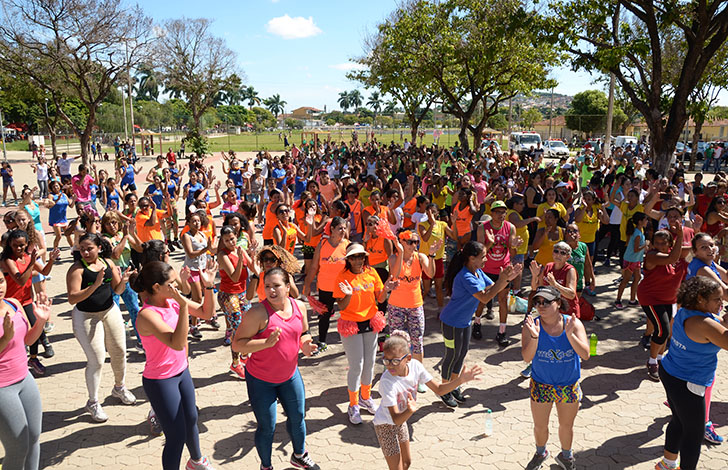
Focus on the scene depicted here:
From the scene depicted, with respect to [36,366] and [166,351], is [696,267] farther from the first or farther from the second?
[36,366]

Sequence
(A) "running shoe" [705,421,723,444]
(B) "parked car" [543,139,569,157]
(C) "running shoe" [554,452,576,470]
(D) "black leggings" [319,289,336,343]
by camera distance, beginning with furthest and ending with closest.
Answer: (B) "parked car" [543,139,569,157], (D) "black leggings" [319,289,336,343], (A) "running shoe" [705,421,723,444], (C) "running shoe" [554,452,576,470]

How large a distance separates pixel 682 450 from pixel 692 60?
427 inches

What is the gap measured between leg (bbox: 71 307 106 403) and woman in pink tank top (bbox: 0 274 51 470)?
3.67 ft

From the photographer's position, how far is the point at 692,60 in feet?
38.1

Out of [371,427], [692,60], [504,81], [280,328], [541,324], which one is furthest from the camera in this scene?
[504,81]

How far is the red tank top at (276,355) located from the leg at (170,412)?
0.56m

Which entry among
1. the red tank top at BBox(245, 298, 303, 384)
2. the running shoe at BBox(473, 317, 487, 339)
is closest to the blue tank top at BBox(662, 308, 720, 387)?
the red tank top at BBox(245, 298, 303, 384)

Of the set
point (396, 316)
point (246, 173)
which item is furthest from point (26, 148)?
point (396, 316)

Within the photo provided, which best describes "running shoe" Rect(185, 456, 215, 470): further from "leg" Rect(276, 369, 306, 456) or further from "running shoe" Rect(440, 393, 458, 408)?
"running shoe" Rect(440, 393, 458, 408)

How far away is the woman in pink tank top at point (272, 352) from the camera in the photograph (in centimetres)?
371

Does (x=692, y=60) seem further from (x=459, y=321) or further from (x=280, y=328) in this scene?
(x=280, y=328)

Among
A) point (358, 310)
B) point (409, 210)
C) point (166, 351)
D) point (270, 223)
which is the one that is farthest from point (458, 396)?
point (409, 210)

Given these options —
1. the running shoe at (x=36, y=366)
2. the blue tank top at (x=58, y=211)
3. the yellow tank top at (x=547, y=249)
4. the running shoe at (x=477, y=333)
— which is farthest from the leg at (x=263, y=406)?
the blue tank top at (x=58, y=211)

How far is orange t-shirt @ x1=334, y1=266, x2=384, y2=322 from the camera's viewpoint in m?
4.81
